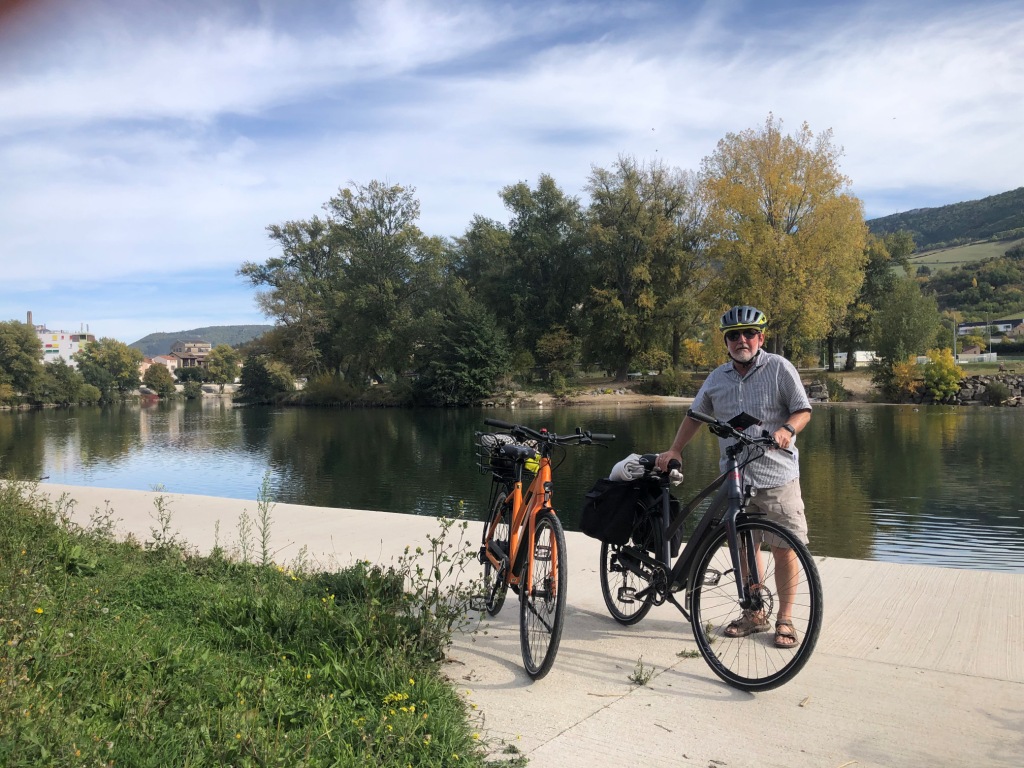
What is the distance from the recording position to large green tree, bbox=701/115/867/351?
34812mm

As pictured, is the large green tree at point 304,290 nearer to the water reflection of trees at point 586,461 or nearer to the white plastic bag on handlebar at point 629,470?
the water reflection of trees at point 586,461

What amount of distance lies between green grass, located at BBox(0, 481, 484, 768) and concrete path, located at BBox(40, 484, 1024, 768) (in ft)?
1.21

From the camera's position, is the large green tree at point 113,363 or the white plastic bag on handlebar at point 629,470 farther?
the large green tree at point 113,363

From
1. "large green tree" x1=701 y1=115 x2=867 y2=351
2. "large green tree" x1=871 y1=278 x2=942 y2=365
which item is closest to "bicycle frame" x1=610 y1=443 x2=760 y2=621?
"large green tree" x1=701 y1=115 x2=867 y2=351

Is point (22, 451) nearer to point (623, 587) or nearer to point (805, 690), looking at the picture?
point (623, 587)

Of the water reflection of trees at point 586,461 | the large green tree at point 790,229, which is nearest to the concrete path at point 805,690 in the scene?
the water reflection of trees at point 586,461

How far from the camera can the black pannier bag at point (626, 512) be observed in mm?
3982

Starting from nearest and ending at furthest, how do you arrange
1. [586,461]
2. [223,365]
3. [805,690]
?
1. [805,690]
2. [586,461]
3. [223,365]

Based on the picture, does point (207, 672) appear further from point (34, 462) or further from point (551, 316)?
Answer: point (551, 316)

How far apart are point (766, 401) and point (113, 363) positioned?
103 meters

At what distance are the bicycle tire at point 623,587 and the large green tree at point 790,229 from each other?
32.3 m

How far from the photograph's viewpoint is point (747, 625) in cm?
369

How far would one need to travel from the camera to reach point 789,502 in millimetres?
3832

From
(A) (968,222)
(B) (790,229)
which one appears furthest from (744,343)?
(A) (968,222)
